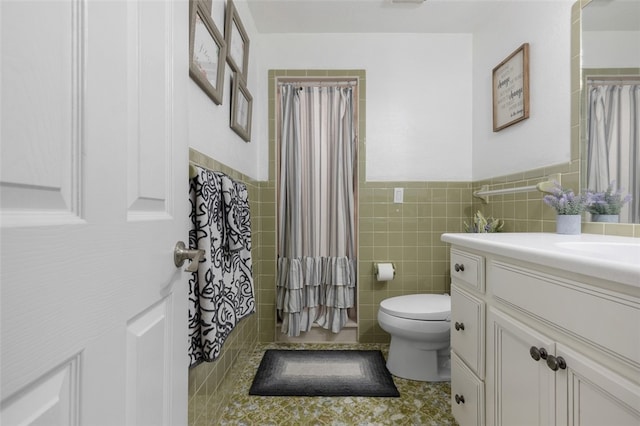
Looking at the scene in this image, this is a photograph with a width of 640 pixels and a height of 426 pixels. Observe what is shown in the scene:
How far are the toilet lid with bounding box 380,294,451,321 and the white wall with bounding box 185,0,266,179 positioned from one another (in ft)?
3.97

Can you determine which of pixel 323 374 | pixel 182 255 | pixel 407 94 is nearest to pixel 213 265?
pixel 182 255

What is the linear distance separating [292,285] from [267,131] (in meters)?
1.15

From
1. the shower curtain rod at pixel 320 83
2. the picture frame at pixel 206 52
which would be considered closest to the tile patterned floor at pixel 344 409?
the picture frame at pixel 206 52

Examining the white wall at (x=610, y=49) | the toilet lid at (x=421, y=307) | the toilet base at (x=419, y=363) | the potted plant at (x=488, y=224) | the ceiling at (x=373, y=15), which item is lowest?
the toilet base at (x=419, y=363)

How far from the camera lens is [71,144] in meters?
0.41

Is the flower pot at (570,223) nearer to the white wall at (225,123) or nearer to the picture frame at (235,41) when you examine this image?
the white wall at (225,123)

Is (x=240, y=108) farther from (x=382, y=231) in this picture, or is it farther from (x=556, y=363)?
(x=556, y=363)

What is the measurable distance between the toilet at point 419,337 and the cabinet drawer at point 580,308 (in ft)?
2.73

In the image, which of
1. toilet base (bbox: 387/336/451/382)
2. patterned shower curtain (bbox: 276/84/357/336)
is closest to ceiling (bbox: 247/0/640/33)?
patterned shower curtain (bbox: 276/84/357/336)

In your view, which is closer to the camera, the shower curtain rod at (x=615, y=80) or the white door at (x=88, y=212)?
the white door at (x=88, y=212)

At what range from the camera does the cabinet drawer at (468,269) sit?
110 cm

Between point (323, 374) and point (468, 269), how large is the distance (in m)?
1.13

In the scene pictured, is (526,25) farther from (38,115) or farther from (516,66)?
(38,115)

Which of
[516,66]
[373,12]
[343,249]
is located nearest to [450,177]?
[516,66]
